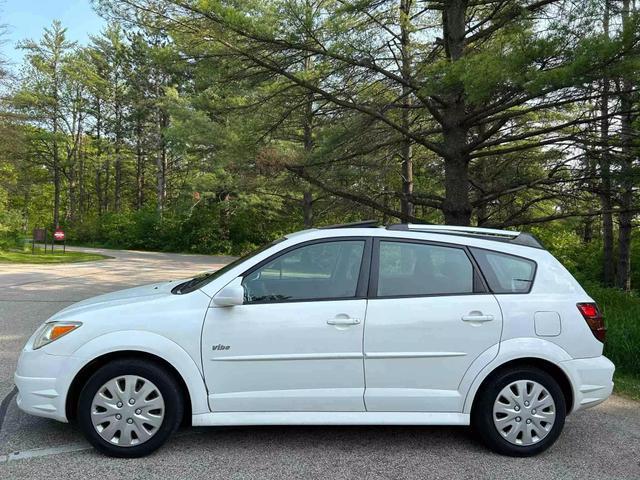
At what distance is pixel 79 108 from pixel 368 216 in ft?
114

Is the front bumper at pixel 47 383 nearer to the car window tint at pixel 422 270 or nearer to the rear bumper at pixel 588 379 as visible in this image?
the car window tint at pixel 422 270

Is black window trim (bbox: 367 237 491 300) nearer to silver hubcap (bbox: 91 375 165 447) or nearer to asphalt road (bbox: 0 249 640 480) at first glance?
asphalt road (bbox: 0 249 640 480)

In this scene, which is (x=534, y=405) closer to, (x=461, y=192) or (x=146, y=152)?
(x=461, y=192)

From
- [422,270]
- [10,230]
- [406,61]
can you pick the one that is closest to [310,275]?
[422,270]

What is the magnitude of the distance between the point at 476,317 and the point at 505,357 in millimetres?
342

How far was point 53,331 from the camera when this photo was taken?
11.1 feet

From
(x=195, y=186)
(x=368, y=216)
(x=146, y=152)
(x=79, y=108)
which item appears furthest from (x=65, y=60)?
Answer: (x=368, y=216)

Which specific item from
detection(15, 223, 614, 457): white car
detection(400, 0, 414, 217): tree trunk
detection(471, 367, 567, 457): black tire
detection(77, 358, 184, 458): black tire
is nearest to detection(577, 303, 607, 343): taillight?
detection(15, 223, 614, 457): white car

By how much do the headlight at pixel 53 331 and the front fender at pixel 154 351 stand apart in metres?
0.16

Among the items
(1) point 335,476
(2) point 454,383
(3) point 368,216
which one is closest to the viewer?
(1) point 335,476

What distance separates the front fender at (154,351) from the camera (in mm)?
3285

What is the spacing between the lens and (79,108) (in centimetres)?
3978

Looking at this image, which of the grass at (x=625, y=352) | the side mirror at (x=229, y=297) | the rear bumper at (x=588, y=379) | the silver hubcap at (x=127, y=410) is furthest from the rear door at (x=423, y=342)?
the grass at (x=625, y=352)

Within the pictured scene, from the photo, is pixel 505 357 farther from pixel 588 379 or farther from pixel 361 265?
pixel 361 265
